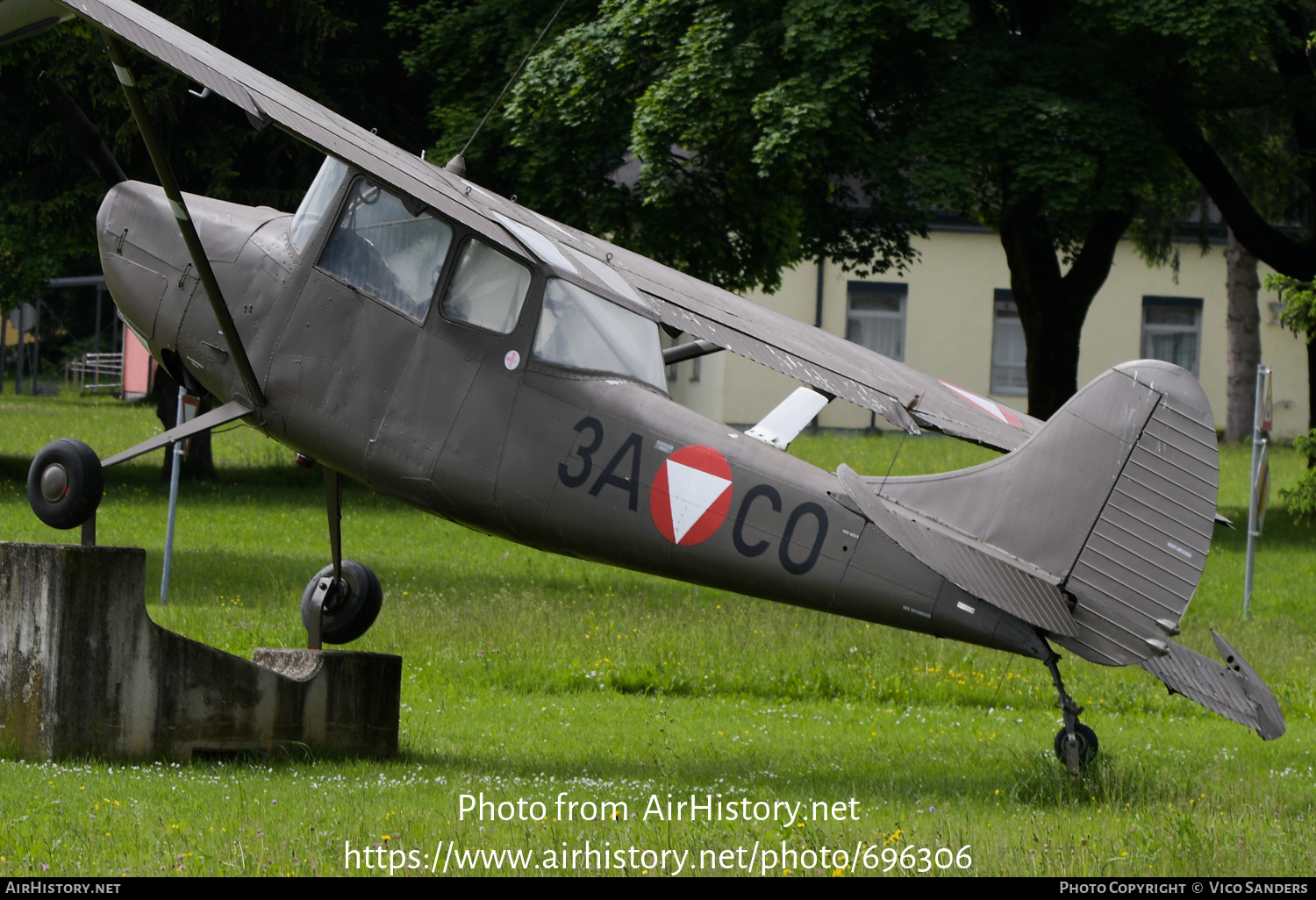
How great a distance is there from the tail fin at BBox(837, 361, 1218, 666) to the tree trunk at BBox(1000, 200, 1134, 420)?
17.7m

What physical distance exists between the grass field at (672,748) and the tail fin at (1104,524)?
1.09m

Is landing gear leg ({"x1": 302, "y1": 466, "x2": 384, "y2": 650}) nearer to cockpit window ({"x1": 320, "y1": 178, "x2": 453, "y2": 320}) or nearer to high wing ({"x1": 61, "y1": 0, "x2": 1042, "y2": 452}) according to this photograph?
cockpit window ({"x1": 320, "y1": 178, "x2": 453, "y2": 320})

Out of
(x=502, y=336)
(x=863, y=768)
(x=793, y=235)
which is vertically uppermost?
(x=793, y=235)

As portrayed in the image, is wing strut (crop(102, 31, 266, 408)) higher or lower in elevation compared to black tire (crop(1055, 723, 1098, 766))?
higher

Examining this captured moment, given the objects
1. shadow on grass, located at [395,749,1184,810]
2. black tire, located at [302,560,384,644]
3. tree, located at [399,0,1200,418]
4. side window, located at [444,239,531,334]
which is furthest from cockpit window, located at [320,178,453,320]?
tree, located at [399,0,1200,418]

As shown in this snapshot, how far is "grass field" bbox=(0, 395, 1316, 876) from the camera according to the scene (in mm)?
6168

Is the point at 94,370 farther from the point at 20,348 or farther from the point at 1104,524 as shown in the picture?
the point at 1104,524

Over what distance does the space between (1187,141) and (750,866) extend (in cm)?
2105

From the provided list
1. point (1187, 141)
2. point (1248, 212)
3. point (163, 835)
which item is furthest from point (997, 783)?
point (1248, 212)

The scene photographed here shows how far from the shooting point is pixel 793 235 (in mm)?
23094

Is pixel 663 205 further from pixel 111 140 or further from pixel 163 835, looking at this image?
pixel 163 835

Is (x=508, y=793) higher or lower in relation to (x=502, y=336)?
lower

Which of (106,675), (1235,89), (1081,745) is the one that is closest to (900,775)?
(1081,745)

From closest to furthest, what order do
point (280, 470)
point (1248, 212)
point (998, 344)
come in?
1. point (1248, 212)
2. point (280, 470)
3. point (998, 344)
